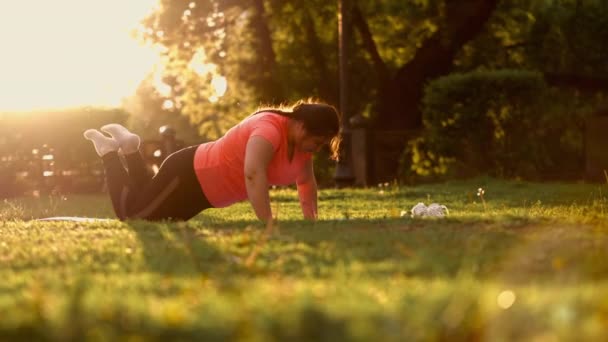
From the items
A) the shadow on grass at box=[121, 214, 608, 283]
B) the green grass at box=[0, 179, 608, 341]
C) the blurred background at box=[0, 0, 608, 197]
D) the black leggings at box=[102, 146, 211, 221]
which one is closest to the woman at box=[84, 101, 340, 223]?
the black leggings at box=[102, 146, 211, 221]

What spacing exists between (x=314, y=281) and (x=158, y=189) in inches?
195

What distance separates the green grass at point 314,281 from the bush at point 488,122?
37.7 feet

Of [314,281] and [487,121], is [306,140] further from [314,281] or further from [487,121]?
[487,121]

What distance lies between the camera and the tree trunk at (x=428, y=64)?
22219 mm

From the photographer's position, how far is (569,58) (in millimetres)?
24266

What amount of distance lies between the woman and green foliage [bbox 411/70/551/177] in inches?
392

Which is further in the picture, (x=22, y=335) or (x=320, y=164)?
(x=320, y=164)

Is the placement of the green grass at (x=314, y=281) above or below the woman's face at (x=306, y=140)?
below

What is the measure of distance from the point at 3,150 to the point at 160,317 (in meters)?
18.3

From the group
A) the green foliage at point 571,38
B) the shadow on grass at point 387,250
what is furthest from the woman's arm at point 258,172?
the green foliage at point 571,38

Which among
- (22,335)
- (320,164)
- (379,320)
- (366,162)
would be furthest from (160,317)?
(320,164)

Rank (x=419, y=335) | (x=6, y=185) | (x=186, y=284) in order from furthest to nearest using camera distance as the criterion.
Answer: (x=6, y=185)
(x=186, y=284)
(x=419, y=335)

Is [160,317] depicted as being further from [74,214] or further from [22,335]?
[74,214]

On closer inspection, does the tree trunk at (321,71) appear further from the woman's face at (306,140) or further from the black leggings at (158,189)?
the woman's face at (306,140)
